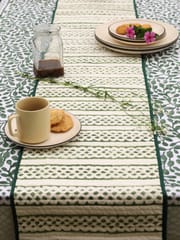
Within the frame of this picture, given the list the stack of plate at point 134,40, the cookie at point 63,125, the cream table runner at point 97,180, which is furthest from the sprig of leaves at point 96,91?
the stack of plate at point 134,40

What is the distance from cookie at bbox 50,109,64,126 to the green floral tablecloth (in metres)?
0.06

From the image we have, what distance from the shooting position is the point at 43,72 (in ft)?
5.19

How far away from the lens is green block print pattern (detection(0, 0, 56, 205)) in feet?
3.88

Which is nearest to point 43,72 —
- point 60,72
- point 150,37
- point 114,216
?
point 60,72

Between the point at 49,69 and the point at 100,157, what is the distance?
1.56ft

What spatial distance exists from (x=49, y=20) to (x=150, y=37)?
1.56 feet

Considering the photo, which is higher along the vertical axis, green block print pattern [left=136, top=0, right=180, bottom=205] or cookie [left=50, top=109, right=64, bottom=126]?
cookie [left=50, top=109, right=64, bottom=126]

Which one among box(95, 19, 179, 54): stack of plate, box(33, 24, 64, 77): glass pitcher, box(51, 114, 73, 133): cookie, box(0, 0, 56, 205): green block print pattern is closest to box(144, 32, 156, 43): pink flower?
box(95, 19, 179, 54): stack of plate

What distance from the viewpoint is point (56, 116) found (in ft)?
4.19

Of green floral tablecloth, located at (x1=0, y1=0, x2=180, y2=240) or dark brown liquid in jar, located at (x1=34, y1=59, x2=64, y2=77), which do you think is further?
dark brown liquid in jar, located at (x1=34, y1=59, x2=64, y2=77)

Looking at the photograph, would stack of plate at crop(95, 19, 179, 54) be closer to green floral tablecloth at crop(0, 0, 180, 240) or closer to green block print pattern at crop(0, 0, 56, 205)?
green floral tablecloth at crop(0, 0, 180, 240)

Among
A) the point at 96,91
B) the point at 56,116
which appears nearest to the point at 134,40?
the point at 96,91

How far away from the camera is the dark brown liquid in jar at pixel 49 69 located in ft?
5.19

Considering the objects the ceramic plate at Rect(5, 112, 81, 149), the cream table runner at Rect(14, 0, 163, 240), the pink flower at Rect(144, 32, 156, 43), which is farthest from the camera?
the pink flower at Rect(144, 32, 156, 43)
